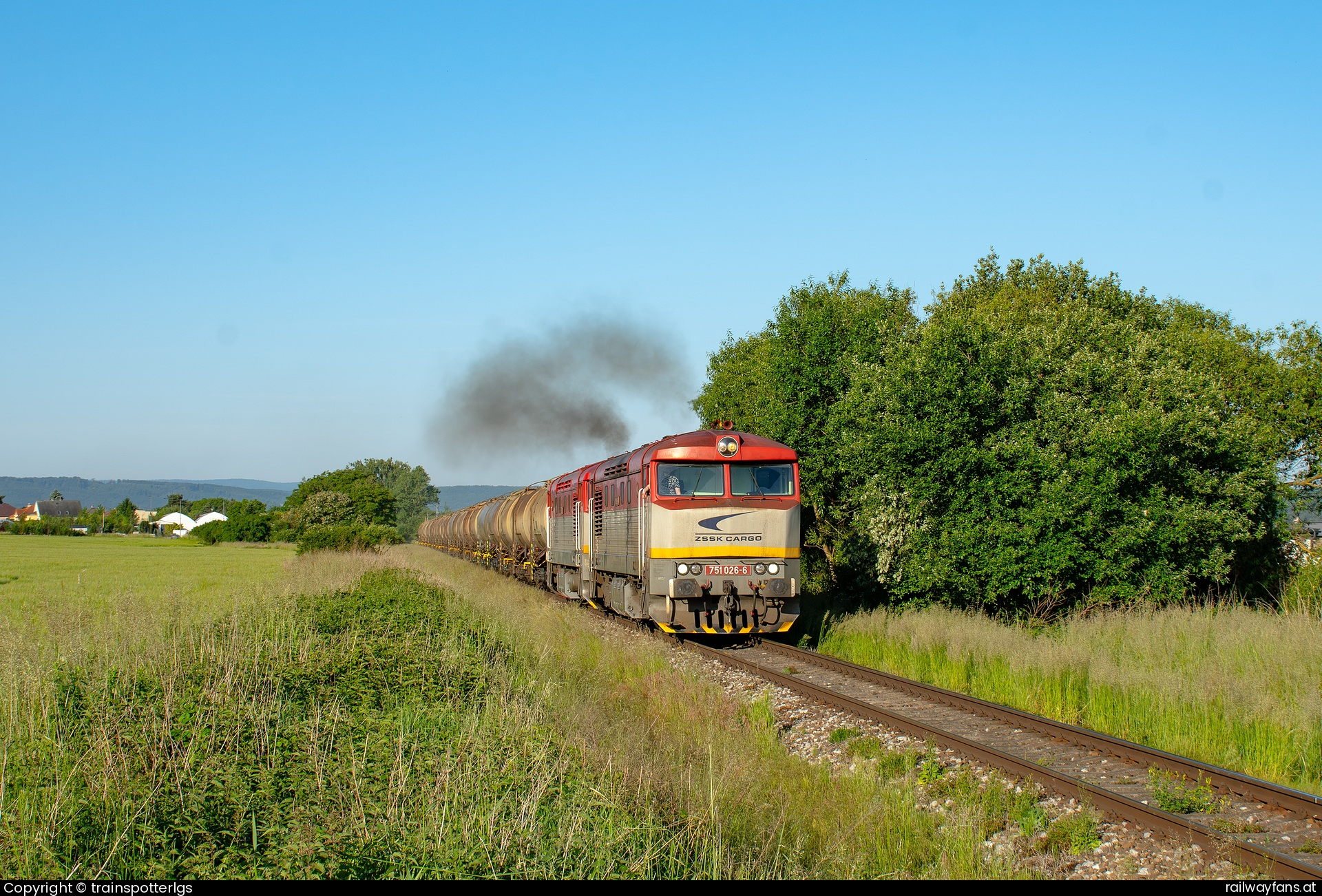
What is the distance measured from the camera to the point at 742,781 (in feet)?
25.4

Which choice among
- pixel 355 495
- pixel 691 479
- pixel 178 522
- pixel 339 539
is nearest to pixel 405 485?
pixel 178 522

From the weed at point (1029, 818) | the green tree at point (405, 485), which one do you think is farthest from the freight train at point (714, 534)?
the green tree at point (405, 485)

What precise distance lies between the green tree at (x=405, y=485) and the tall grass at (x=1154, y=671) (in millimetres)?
159830

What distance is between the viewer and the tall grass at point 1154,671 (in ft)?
29.3

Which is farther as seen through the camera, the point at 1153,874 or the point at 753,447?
the point at 753,447

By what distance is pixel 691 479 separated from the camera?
15.9m

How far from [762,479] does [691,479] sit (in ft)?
4.40

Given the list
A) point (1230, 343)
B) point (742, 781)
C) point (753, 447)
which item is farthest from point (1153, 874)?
point (1230, 343)

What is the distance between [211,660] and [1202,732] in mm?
10797

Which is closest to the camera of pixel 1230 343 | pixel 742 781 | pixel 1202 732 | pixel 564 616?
pixel 742 781

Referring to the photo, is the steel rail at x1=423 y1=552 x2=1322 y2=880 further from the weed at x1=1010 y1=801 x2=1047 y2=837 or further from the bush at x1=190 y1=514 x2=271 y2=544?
the bush at x1=190 y1=514 x2=271 y2=544

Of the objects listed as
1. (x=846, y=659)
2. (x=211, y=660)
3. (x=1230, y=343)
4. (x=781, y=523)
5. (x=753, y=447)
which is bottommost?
(x=846, y=659)

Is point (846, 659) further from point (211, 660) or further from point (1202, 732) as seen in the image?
point (211, 660)

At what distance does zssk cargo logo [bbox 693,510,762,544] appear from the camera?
15.6 m
